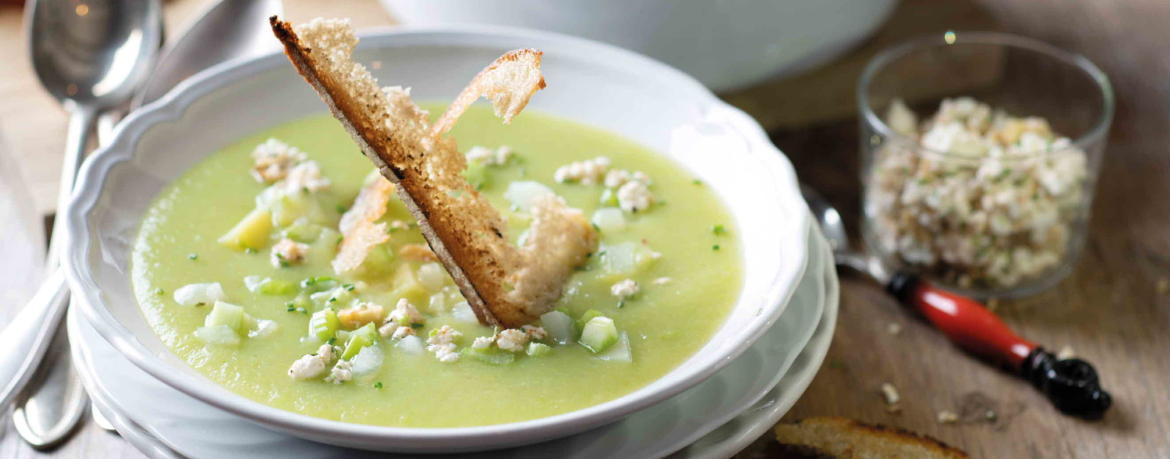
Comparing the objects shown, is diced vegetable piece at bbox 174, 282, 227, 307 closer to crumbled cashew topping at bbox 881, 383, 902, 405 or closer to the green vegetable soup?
the green vegetable soup

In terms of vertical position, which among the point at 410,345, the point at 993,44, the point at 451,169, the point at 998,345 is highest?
the point at 451,169

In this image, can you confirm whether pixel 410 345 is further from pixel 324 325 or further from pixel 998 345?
pixel 998 345

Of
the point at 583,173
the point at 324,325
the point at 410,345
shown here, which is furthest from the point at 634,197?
the point at 324,325

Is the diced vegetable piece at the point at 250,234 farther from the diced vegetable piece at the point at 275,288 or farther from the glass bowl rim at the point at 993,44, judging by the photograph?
the glass bowl rim at the point at 993,44

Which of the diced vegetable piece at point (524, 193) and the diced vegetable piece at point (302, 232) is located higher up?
the diced vegetable piece at point (302, 232)

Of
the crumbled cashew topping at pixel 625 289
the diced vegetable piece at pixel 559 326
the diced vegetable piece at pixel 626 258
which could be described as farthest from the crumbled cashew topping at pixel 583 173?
the diced vegetable piece at pixel 559 326

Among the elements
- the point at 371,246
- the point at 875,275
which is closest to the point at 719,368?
the point at 371,246
